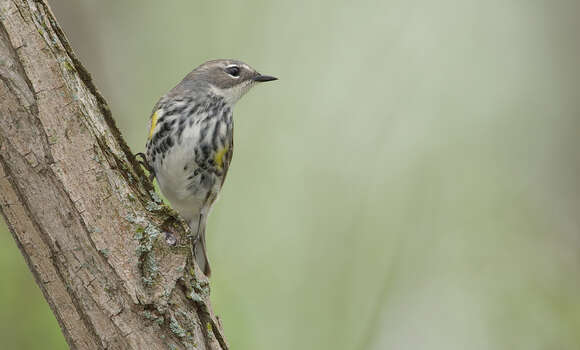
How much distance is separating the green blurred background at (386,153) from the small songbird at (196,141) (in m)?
1.30

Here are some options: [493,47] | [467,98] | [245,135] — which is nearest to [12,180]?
[245,135]

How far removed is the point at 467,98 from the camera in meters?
7.16

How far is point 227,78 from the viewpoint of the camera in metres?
5.05

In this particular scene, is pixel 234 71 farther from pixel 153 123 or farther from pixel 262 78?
pixel 153 123

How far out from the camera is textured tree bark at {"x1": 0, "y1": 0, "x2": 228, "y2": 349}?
2465mm

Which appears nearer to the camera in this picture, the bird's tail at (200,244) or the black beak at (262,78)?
the bird's tail at (200,244)

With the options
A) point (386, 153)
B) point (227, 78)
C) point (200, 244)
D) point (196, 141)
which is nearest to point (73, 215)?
point (196, 141)

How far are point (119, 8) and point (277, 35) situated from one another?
1920 mm

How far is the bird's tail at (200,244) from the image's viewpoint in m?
4.63

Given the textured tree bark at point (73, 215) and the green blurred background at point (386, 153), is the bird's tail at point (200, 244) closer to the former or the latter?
the green blurred background at point (386, 153)

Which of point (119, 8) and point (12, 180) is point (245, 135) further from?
point (12, 180)

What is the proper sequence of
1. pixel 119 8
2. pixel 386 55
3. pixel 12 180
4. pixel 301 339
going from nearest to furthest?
pixel 12 180, pixel 301 339, pixel 386 55, pixel 119 8

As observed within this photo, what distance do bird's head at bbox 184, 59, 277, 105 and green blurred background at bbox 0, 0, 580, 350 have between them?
54.4 inches

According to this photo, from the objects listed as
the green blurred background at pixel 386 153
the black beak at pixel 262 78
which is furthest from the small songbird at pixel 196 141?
the green blurred background at pixel 386 153
